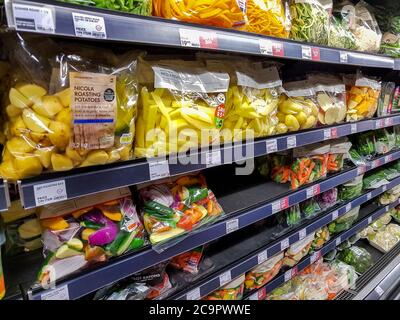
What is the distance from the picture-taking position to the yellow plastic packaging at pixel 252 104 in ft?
3.43

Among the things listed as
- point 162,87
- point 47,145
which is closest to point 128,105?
point 162,87

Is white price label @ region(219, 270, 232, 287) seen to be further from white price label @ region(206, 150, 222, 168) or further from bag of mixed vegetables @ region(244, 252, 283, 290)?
white price label @ region(206, 150, 222, 168)

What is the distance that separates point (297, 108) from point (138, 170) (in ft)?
2.68

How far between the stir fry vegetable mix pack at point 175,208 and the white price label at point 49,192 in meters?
0.32

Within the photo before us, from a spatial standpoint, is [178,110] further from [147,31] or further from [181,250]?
[181,250]

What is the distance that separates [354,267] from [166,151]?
1907 millimetres

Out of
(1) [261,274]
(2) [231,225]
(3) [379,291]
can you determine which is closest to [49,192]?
(2) [231,225]

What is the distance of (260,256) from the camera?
135 cm

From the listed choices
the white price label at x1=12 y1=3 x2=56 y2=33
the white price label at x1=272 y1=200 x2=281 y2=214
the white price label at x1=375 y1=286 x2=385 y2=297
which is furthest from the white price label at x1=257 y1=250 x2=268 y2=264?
the white price label at x1=12 y1=3 x2=56 y2=33

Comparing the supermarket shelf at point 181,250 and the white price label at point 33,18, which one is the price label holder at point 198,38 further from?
the supermarket shelf at point 181,250

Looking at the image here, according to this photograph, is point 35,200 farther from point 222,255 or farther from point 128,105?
point 222,255

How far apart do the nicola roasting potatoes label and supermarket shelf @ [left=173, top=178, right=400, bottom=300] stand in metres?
0.70

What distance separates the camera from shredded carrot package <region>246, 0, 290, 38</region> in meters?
1.00

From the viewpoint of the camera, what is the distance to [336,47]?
1323mm
